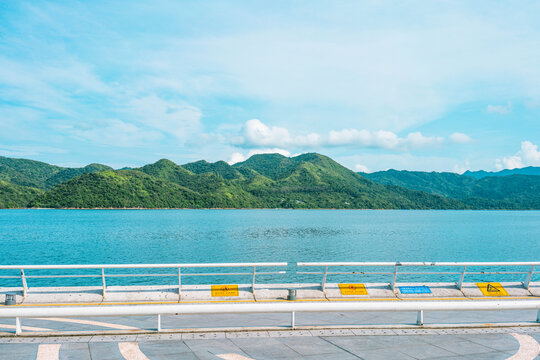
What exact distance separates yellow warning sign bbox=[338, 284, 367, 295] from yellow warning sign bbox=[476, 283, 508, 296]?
5297mm

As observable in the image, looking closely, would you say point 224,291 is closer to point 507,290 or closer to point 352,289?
point 352,289

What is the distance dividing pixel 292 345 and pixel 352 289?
758cm

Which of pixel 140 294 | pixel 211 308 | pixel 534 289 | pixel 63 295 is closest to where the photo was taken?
pixel 211 308

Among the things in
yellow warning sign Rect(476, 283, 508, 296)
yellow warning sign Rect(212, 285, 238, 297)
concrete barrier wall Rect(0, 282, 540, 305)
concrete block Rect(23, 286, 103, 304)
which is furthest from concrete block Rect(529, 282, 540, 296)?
concrete block Rect(23, 286, 103, 304)

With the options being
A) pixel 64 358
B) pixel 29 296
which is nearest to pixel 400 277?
pixel 29 296

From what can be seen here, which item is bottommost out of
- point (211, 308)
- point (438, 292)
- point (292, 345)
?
point (438, 292)

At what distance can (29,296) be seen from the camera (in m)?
14.3

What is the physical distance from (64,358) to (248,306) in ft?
12.2

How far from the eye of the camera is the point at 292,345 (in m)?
8.58

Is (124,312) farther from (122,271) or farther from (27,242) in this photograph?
(27,242)

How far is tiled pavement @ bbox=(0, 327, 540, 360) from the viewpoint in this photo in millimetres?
7855

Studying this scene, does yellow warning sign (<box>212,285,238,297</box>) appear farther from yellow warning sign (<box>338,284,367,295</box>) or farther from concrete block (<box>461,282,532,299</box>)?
concrete block (<box>461,282,532,299</box>)

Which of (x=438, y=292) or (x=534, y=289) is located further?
(x=534, y=289)

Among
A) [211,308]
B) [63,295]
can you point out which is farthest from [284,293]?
[63,295]
